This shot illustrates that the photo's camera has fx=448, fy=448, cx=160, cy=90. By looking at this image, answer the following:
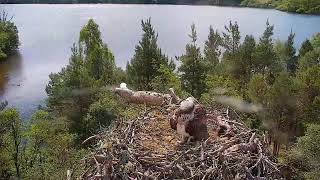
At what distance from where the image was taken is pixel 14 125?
3136cm

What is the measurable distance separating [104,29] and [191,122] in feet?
281

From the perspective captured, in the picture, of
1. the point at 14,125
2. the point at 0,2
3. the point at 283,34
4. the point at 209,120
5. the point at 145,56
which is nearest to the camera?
the point at 209,120

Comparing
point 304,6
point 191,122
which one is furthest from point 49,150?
point 304,6

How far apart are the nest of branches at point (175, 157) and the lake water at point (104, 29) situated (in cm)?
4321

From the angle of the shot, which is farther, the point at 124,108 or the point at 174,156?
the point at 124,108

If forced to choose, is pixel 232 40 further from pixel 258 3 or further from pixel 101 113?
pixel 258 3

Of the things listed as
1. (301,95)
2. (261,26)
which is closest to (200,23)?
(261,26)

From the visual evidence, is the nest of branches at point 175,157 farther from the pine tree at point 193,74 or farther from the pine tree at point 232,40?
the pine tree at point 232,40

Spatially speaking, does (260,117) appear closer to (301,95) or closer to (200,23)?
(301,95)

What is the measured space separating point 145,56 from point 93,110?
31.3 feet

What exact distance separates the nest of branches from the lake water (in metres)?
43.2

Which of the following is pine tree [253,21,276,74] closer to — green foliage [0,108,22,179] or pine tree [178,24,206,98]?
pine tree [178,24,206,98]

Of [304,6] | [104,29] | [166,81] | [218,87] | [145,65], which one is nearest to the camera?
[218,87]

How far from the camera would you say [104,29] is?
307 feet
